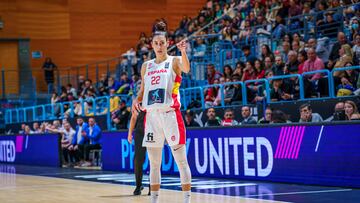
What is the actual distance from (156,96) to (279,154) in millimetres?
4863

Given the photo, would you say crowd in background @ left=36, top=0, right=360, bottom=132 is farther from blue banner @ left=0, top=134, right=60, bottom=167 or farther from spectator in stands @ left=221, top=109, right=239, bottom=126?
blue banner @ left=0, top=134, right=60, bottom=167

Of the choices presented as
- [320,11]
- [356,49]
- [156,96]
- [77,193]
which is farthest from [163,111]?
[320,11]

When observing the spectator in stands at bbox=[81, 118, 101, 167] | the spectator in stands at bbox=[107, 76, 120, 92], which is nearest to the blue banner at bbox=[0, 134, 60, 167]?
the spectator in stands at bbox=[81, 118, 101, 167]

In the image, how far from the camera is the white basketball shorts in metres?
8.34

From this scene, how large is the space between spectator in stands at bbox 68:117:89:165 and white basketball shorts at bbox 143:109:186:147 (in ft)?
41.8

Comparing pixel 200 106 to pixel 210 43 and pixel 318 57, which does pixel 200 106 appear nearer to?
pixel 318 57

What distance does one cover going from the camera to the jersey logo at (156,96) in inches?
331

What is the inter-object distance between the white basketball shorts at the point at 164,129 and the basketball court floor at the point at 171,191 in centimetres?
185

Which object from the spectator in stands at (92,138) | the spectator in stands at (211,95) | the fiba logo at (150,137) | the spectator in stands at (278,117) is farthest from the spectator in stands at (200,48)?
the fiba logo at (150,137)

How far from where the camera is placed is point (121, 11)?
35156mm

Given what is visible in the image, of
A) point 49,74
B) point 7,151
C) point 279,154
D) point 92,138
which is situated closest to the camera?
point 279,154

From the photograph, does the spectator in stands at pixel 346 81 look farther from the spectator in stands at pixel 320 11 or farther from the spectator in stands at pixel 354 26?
the spectator in stands at pixel 320 11

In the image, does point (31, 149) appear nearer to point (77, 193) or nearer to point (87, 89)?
point (87, 89)

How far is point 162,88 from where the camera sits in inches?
332
